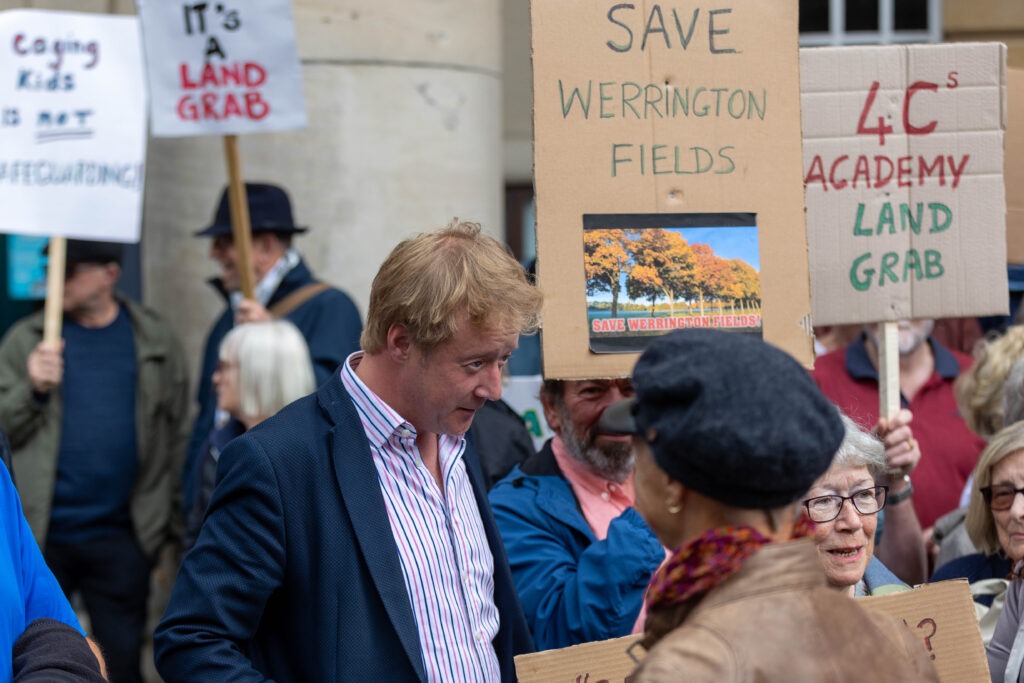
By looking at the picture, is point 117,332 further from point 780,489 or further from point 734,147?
point 780,489

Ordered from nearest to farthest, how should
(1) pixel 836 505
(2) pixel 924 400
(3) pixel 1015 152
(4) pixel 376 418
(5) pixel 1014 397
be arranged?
1. (4) pixel 376 418
2. (1) pixel 836 505
3. (5) pixel 1014 397
4. (3) pixel 1015 152
5. (2) pixel 924 400

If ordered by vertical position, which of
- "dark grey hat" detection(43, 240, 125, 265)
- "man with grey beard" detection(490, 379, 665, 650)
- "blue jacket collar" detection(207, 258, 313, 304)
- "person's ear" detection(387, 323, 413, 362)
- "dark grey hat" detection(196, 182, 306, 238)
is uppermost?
"dark grey hat" detection(196, 182, 306, 238)

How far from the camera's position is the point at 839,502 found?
314 cm

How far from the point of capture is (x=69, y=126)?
17.1 feet

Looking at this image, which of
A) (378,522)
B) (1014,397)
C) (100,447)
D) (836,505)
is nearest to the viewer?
(378,522)

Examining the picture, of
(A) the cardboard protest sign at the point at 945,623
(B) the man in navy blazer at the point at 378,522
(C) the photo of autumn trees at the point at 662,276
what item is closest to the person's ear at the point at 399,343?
(B) the man in navy blazer at the point at 378,522

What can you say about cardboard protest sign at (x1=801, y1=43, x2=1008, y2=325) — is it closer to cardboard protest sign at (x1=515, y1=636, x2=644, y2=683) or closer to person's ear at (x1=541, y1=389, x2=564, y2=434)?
person's ear at (x1=541, y1=389, x2=564, y2=434)

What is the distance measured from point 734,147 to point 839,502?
2.74 ft

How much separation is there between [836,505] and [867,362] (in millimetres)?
2103

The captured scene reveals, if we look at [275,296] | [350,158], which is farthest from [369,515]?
[350,158]

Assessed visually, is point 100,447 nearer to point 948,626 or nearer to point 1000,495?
point 1000,495

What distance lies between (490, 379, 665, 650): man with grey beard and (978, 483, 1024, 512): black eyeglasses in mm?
872

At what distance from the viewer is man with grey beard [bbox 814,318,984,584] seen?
4758 millimetres

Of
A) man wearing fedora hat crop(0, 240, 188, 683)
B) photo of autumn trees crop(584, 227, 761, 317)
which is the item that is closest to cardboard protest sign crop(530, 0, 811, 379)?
photo of autumn trees crop(584, 227, 761, 317)
